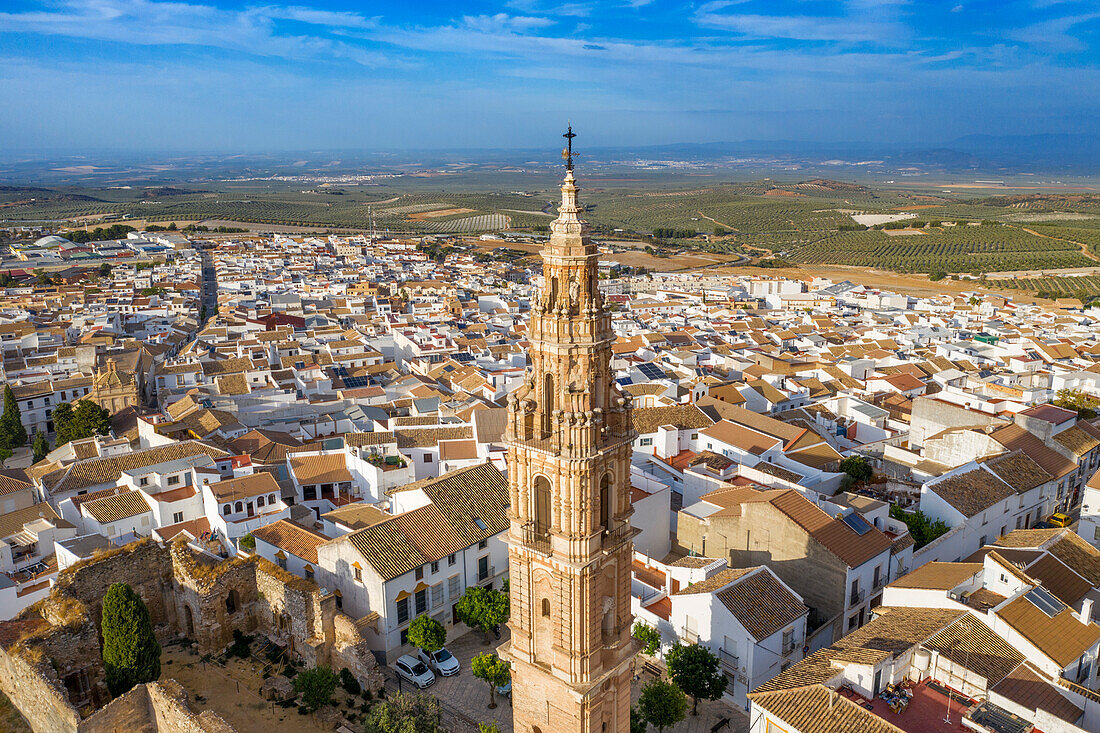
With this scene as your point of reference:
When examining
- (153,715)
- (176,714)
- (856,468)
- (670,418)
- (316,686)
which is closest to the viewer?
(176,714)

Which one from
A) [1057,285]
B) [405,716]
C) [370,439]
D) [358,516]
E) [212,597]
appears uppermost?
[370,439]

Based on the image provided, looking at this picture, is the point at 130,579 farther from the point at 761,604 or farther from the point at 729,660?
the point at 761,604

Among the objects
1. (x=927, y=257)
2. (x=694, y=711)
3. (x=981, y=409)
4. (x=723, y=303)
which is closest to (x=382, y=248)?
(x=723, y=303)

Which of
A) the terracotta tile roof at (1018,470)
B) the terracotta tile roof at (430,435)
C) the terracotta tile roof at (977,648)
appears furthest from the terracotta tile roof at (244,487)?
the terracotta tile roof at (1018,470)

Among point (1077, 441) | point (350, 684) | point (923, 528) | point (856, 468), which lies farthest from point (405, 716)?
point (1077, 441)

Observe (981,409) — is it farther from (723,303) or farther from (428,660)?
(723,303)

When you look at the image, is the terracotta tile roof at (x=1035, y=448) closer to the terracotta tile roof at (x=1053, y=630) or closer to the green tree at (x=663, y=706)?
the terracotta tile roof at (x=1053, y=630)

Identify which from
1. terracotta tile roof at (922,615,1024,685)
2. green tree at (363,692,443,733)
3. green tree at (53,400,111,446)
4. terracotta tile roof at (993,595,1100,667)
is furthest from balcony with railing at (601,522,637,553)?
green tree at (53,400,111,446)

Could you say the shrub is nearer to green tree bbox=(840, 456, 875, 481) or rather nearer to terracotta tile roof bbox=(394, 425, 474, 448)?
terracotta tile roof bbox=(394, 425, 474, 448)
